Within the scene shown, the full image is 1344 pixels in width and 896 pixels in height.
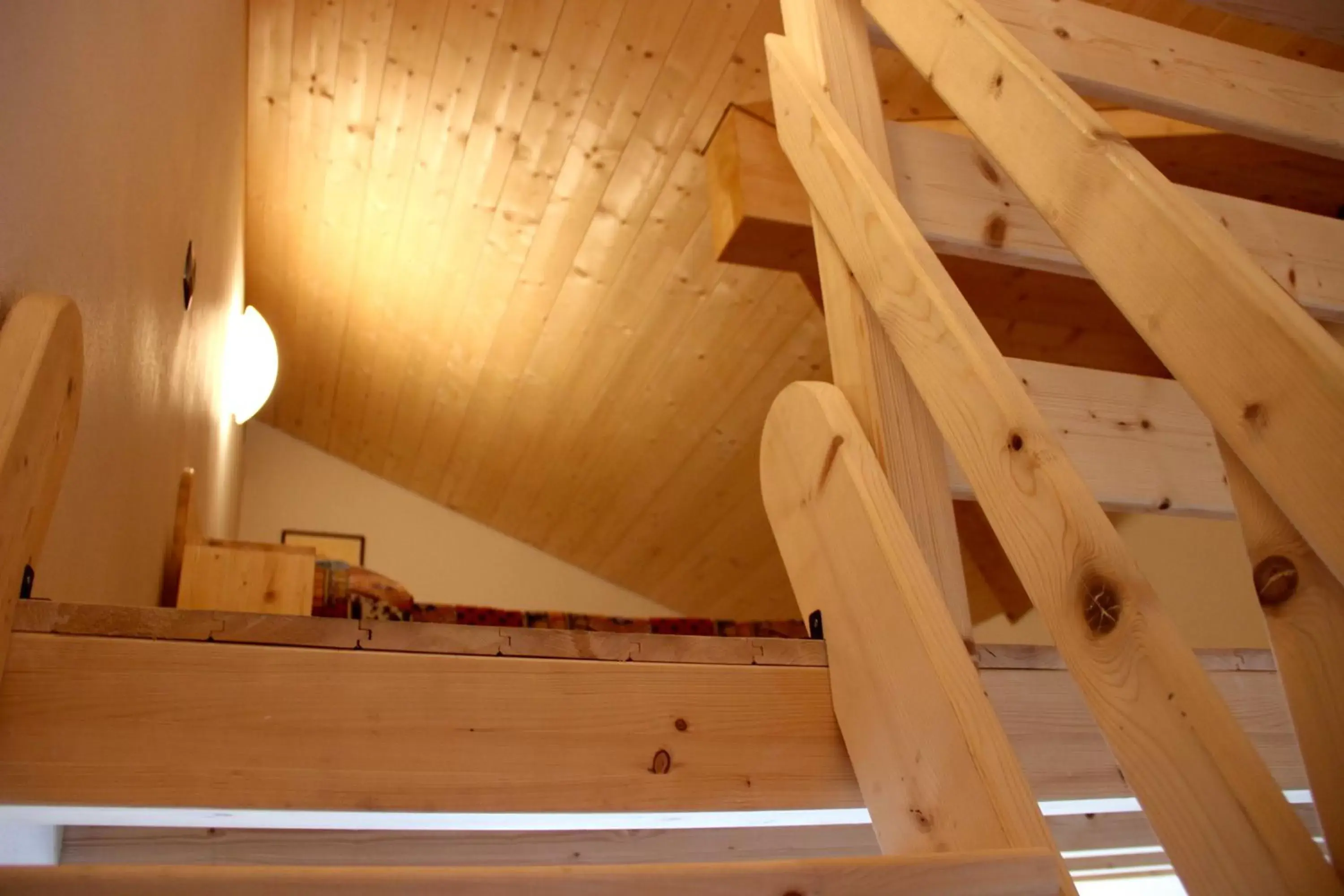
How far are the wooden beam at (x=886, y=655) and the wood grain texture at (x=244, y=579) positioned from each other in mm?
1746

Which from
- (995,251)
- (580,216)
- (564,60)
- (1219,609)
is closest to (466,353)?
(580,216)

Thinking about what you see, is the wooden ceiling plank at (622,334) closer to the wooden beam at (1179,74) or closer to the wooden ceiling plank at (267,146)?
the wooden ceiling plank at (267,146)

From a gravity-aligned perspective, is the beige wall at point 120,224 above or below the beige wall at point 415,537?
below

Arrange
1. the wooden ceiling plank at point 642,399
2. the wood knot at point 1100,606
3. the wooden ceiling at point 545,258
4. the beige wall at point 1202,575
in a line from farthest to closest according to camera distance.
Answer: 1. the wooden ceiling plank at point 642,399
2. the beige wall at point 1202,575
3. the wooden ceiling at point 545,258
4. the wood knot at point 1100,606

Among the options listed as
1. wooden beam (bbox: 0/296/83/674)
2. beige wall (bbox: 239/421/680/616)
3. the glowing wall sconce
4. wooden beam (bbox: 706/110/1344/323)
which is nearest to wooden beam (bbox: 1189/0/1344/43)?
wooden beam (bbox: 706/110/1344/323)

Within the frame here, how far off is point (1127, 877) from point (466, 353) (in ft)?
9.86

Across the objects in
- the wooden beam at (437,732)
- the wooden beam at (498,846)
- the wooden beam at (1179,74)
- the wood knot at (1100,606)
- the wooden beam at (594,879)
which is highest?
the wooden beam at (1179,74)

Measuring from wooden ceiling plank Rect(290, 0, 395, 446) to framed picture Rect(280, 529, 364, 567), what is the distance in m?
0.61

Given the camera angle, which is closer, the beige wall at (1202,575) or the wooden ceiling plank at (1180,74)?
the wooden ceiling plank at (1180,74)

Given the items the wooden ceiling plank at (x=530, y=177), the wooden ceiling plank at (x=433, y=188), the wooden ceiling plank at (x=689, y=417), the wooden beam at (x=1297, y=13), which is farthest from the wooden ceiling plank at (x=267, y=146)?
the wooden beam at (x=1297, y=13)

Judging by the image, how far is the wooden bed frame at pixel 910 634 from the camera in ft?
1.87

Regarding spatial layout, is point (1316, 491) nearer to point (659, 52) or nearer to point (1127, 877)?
point (1127, 877)

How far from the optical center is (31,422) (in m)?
0.83

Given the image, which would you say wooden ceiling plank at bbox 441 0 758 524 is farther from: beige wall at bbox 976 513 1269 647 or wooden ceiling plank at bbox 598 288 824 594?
beige wall at bbox 976 513 1269 647
